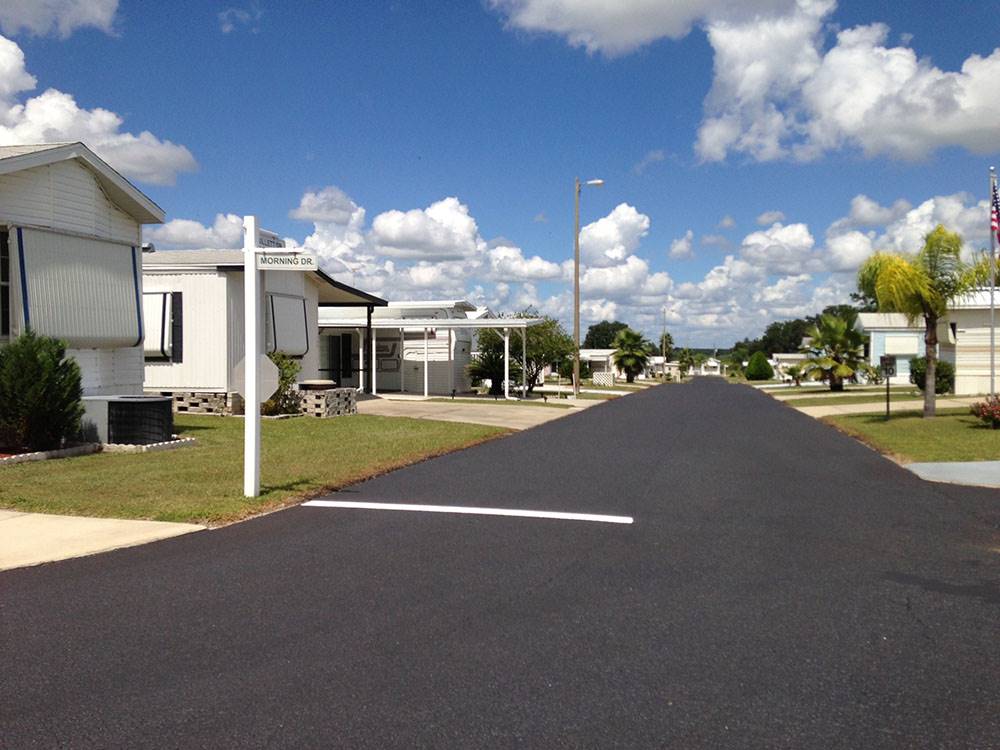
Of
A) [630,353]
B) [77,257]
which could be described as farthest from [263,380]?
[630,353]

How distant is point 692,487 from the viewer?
1127cm

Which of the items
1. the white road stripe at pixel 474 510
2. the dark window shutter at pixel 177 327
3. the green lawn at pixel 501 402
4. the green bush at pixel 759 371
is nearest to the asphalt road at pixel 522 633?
the white road stripe at pixel 474 510

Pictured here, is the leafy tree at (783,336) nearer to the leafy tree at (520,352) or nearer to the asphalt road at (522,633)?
the leafy tree at (520,352)

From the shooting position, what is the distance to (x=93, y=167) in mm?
15219

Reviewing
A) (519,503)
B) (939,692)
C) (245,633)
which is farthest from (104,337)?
(939,692)

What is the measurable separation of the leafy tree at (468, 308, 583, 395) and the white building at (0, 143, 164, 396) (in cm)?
1978

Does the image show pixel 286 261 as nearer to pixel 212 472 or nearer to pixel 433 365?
pixel 212 472

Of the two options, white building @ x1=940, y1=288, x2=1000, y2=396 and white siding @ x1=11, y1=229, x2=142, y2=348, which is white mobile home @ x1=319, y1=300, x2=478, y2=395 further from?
white building @ x1=940, y1=288, x2=1000, y2=396

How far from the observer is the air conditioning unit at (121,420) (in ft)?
44.2

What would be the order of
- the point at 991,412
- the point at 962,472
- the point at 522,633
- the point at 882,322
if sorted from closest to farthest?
the point at 522,633, the point at 962,472, the point at 991,412, the point at 882,322

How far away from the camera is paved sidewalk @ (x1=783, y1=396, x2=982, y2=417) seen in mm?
26953

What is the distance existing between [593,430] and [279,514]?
12.2 m

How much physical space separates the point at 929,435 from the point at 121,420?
1522 cm

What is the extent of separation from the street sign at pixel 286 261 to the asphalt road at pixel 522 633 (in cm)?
261
